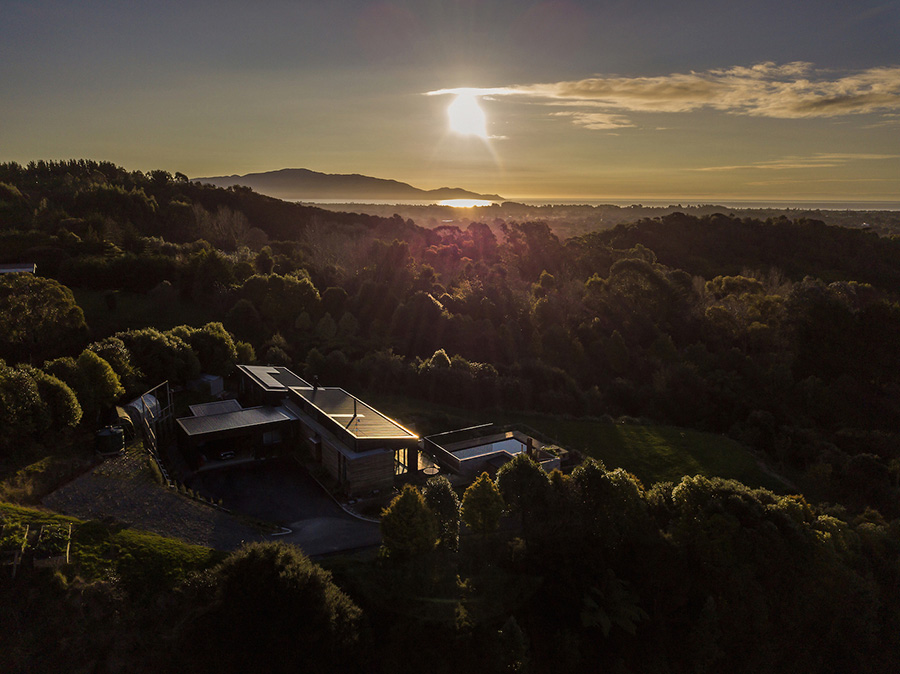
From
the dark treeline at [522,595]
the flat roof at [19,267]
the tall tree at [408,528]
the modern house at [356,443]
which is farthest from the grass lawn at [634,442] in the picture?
the flat roof at [19,267]

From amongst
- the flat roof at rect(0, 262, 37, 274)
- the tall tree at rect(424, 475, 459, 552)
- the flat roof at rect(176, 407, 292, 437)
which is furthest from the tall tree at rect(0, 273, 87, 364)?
the tall tree at rect(424, 475, 459, 552)

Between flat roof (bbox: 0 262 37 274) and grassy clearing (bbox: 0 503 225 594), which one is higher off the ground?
flat roof (bbox: 0 262 37 274)

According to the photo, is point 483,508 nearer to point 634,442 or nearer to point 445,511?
point 445,511

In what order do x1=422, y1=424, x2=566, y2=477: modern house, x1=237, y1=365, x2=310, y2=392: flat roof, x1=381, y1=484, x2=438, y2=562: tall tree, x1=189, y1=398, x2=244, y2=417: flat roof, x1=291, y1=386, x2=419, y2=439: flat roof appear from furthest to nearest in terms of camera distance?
x1=237, y1=365, x2=310, y2=392: flat roof → x1=189, y1=398, x2=244, y2=417: flat roof → x1=422, y1=424, x2=566, y2=477: modern house → x1=291, y1=386, x2=419, y2=439: flat roof → x1=381, y1=484, x2=438, y2=562: tall tree

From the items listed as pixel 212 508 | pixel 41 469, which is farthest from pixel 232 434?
pixel 41 469

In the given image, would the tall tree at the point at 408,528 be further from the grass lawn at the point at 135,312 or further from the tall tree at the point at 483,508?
the grass lawn at the point at 135,312

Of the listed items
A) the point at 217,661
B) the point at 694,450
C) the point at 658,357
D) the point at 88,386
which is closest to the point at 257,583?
the point at 217,661

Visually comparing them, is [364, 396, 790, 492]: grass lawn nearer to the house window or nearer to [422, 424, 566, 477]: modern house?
[422, 424, 566, 477]: modern house
